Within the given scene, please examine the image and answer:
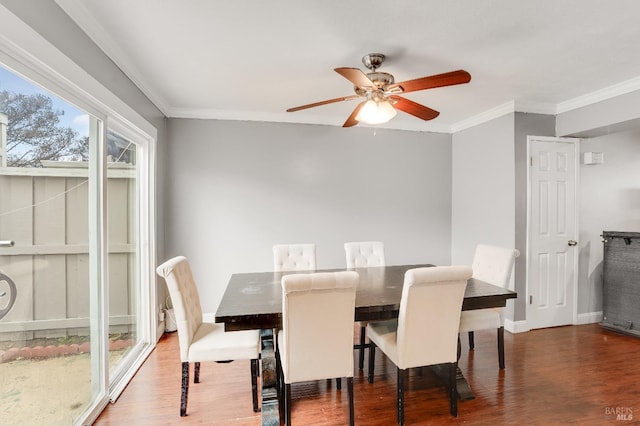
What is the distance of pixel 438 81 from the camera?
1.84 metres

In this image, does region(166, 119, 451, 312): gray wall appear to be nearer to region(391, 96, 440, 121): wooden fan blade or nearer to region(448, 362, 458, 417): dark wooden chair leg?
region(391, 96, 440, 121): wooden fan blade

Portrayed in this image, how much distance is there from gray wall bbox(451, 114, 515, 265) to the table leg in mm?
2687

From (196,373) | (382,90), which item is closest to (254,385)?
(196,373)

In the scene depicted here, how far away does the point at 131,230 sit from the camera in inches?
111

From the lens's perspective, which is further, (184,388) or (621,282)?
(621,282)

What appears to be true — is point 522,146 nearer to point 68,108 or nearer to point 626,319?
point 626,319

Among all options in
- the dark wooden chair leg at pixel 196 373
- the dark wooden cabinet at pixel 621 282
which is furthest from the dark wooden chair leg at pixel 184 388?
the dark wooden cabinet at pixel 621 282

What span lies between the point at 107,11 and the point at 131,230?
1.76 m

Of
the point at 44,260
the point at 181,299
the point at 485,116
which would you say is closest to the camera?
the point at 44,260

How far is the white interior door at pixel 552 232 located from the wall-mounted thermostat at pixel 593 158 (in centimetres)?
14

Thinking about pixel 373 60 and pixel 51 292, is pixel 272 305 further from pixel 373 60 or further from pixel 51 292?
pixel 373 60

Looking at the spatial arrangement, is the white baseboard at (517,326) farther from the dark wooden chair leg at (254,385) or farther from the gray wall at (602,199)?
the dark wooden chair leg at (254,385)

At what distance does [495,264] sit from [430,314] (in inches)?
46.4

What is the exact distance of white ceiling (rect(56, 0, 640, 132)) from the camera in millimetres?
1706
